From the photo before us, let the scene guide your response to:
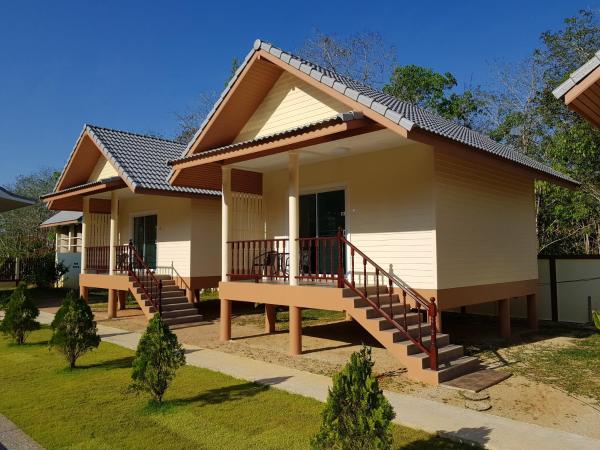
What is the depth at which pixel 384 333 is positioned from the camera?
7906 mm

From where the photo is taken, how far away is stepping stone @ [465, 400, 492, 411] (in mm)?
6086

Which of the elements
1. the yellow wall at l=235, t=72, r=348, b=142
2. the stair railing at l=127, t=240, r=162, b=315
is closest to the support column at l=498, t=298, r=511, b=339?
the yellow wall at l=235, t=72, r=348, b=142

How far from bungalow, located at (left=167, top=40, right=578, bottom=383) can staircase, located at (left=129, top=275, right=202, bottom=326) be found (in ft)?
8.59

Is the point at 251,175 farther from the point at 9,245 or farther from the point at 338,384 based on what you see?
the point at 9,245

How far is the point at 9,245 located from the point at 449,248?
33.6 m

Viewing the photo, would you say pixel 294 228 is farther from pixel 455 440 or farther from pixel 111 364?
pixel 455 440

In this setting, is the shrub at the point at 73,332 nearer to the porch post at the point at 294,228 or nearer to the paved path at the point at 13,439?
the paved path at the point at 13,439

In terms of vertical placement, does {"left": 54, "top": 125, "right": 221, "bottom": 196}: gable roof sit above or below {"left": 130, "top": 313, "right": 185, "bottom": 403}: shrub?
above

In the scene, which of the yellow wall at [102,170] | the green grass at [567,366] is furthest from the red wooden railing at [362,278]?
the yellow wall at [102,170]

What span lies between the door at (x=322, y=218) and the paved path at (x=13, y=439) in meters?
6.38

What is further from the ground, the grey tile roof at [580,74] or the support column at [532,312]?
the grey tile roof at [580,74]

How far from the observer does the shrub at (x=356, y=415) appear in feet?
12.5

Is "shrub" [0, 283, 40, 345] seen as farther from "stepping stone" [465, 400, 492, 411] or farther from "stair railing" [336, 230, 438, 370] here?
"stepping stone" [465, 400, 492, 411]

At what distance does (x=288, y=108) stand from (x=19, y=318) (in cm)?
729
